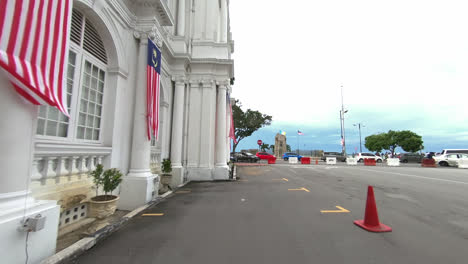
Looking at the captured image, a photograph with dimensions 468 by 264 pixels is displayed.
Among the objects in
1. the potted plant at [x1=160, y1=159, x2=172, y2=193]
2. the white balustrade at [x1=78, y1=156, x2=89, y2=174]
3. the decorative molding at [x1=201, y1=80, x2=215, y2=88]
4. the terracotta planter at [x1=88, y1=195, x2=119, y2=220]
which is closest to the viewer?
the terracotta planter at [x1=88, y1=195, x2=119, y2=220]

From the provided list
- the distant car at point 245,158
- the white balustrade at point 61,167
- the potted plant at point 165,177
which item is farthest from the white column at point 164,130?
the distant car at point 245,158

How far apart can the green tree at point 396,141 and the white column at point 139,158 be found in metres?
73.3

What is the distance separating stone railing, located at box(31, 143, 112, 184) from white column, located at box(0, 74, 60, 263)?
110 centimetres

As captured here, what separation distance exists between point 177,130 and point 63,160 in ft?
19.9

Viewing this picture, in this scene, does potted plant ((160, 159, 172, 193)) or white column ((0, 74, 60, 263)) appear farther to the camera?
potted plant ((160, 159, 172, 193))

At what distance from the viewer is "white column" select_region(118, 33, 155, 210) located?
18.3ft

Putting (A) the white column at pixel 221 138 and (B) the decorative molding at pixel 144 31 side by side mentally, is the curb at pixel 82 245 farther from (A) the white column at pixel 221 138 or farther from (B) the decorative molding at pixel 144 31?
(A) the white column at pixel 221 138

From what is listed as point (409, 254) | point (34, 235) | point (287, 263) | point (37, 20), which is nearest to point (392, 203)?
point (409, 254)

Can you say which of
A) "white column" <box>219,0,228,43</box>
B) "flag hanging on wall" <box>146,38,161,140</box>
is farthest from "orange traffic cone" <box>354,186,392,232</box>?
"white column" <box>219,0,228,43</box>

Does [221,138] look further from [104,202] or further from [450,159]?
[450,159]

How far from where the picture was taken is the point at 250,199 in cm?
650

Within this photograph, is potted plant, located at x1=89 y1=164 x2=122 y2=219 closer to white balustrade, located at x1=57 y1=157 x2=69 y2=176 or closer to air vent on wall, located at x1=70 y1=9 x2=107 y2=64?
white balustrade, located at x1=57 y1=157 x2=69 y2=176

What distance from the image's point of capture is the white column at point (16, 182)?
2.31m

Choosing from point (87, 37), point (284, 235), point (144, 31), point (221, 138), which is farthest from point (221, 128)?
point (284, 235)
